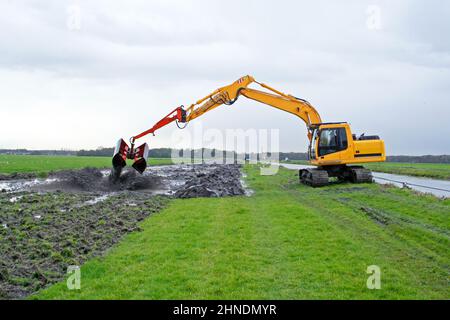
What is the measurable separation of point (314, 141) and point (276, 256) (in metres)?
15.9

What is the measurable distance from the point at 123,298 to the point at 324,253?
14.2 feet

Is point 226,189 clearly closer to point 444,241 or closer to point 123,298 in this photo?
point 444,241

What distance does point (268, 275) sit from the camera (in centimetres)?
736

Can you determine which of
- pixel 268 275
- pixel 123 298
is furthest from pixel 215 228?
pixel 123 298

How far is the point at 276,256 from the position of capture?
870cm

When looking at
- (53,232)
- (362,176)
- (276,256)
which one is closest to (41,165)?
(362,176)

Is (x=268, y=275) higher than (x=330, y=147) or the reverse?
the reverse

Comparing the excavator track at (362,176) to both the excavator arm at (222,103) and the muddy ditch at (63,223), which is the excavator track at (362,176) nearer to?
the excavator arm at (222,103)

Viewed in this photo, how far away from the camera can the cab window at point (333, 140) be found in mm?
22984

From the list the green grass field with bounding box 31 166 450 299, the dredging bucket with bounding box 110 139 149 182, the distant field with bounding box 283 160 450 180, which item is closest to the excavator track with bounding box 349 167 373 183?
the green grass field with bounding box 31 166 450 299

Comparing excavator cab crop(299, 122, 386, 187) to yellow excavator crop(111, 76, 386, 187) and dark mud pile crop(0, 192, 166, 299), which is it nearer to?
yellow excavator crop(111, 76, 386, 187)

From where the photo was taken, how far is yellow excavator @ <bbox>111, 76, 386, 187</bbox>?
71.3 ft

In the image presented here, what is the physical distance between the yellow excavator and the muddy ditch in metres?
2.25
